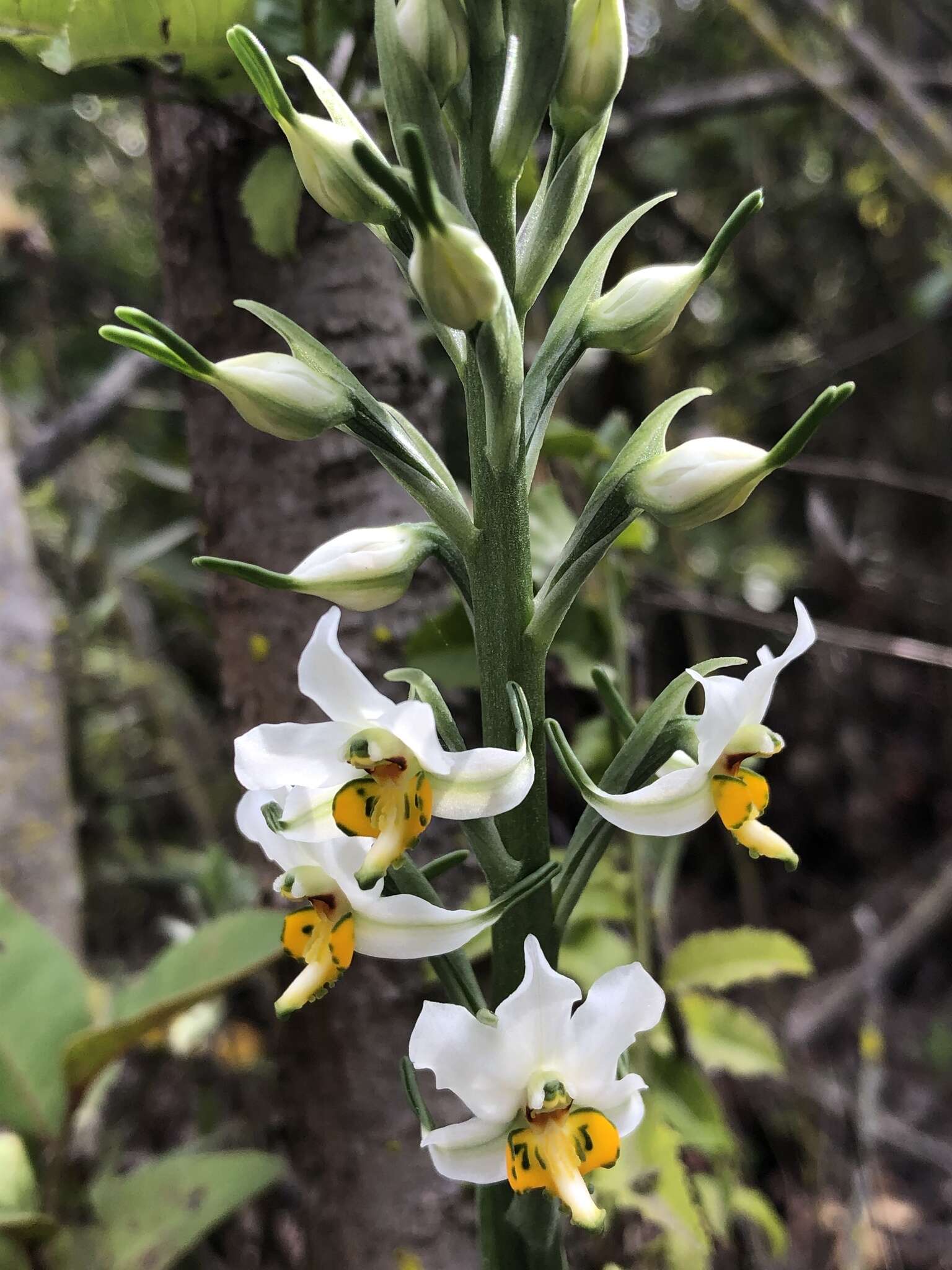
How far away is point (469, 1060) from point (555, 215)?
71 centimetres

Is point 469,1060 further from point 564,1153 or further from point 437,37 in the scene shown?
point 437,37

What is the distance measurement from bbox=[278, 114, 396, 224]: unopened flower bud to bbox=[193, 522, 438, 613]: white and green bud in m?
0.26

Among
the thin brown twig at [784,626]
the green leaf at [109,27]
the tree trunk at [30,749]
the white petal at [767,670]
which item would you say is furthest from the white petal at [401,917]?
the tree trunk at [30,749]

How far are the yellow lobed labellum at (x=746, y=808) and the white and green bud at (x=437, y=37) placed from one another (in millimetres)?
582

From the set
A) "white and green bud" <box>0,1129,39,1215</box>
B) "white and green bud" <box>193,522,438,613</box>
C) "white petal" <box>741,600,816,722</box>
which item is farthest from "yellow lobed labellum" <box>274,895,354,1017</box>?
"white and green bud" <box>0,1129,39,1215</box>

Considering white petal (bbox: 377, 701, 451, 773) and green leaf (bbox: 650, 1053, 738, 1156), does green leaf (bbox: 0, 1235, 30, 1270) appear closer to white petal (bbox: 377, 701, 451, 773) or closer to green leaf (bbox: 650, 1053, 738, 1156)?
Result: green leaf (bbox: 650, 1053, 738, 1156)

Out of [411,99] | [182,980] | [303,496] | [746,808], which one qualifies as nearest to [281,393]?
[411,99]

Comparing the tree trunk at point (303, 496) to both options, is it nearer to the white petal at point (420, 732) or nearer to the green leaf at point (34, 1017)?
the green leaf at point (34, 1017)

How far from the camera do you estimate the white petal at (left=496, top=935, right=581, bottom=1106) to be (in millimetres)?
650

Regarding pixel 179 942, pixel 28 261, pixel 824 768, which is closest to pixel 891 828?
pixel 824 768

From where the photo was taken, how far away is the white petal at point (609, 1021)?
67 cm

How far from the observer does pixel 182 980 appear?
122cm

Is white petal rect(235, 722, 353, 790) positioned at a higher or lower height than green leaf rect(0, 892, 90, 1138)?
higher

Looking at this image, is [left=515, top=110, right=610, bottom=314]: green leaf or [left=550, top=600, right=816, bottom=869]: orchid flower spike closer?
[left=550, top=600, right=816, bottom=869]: orchid flower spike
